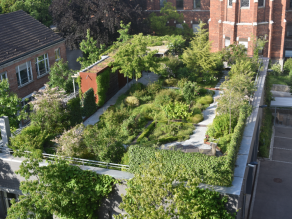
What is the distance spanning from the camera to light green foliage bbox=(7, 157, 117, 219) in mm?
12844

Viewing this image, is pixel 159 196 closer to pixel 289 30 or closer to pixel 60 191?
pixel 60 191

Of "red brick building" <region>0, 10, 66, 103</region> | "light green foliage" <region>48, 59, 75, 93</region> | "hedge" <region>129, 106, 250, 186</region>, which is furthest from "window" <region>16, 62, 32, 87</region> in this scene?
"hedge" <region>129, 106, 250, 186</region>

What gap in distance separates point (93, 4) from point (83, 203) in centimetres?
2700

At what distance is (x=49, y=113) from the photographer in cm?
1917

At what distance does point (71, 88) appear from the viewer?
26.2m

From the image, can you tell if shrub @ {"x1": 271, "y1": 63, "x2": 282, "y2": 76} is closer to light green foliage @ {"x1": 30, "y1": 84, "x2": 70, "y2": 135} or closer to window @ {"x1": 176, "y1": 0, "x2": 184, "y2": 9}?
window @ {"x1": 176, "y1": 0, "x2": 184, "y2": 9}

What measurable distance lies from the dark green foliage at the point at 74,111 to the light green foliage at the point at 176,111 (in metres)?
5.03

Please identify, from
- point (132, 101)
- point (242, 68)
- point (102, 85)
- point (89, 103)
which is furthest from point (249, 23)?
point (89, 103)

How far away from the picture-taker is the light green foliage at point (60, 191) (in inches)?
506

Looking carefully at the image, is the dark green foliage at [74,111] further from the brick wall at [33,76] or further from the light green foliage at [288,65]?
the light green foliage at [288,65]

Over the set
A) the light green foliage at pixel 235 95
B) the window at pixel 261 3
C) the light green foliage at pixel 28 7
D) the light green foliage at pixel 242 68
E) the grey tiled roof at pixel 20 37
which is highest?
the light green foliage at pixel 28 7

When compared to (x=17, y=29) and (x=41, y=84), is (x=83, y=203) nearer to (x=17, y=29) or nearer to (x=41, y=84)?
(x=41, y=84)

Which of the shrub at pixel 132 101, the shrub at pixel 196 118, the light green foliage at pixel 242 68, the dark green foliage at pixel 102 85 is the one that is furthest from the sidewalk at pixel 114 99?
the light green foliage at pixel 242 68

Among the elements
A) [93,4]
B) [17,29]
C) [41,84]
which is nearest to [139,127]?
[41,84]
